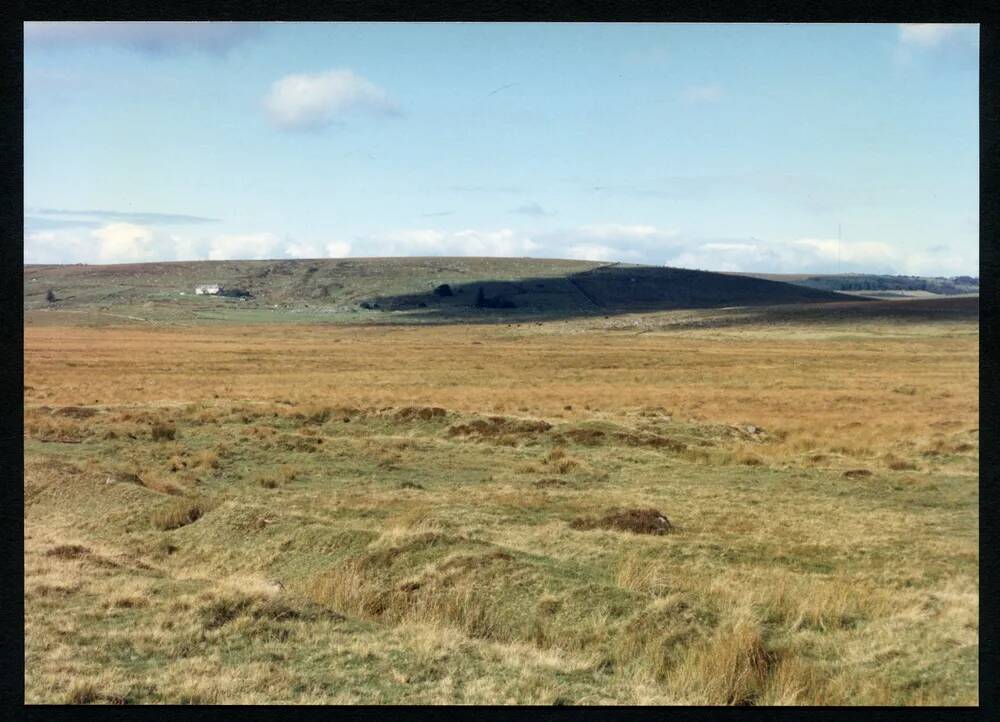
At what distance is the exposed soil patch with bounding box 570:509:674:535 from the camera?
14789mm

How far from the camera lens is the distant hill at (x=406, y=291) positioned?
153m

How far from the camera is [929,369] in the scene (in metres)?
55.0

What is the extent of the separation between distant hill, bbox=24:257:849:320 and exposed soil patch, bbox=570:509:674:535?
426ft

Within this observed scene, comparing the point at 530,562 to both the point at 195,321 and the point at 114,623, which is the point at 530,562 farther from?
the point at 195,321

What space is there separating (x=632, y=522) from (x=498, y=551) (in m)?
4.17

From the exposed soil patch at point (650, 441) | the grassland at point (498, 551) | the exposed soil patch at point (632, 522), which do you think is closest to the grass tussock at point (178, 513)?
the grassland at point (498, 551)

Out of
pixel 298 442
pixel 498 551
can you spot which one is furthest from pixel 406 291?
pixel 498 551

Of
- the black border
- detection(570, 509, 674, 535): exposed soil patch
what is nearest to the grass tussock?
detection(570, 509, 674, 535): exposed soil patch

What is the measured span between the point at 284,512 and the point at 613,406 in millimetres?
22919

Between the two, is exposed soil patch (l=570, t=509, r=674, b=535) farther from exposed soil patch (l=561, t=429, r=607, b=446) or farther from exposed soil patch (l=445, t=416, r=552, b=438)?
exposed soil patch (l=445, t=416, r=552, b=438)
